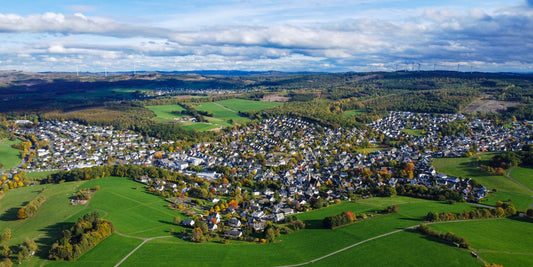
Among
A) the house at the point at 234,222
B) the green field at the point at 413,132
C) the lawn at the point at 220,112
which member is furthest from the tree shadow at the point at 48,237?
the green field at the point at 413,132

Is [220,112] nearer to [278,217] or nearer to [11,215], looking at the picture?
[11,215]

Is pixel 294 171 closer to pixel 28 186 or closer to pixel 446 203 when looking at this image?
pixel 446 203

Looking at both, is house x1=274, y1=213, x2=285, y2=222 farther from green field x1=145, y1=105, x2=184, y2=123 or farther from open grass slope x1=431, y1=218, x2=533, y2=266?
green field x1=145, y1=105, x2=184, y2=123

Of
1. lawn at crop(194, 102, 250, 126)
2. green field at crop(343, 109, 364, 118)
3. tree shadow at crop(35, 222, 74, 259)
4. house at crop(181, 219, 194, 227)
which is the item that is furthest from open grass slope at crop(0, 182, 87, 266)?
green field at crop(343, 109, 364, 118)

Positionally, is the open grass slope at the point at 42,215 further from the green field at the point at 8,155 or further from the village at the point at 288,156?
the green field at the point at 8,155

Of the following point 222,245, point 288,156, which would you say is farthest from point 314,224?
point 288,156
